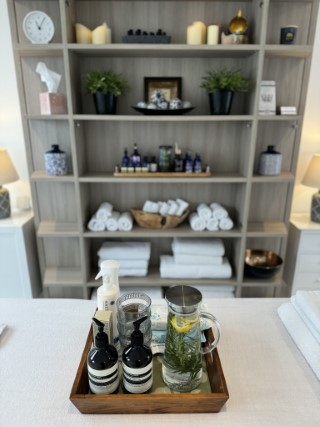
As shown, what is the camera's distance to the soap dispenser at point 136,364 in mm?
739

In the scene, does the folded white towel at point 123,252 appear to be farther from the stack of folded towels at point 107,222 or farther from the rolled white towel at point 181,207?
the rolled white towel at point 181,207

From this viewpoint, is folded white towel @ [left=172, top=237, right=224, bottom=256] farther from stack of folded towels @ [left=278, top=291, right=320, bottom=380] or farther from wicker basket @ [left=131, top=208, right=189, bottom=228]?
stack of folded towels @ [left=278, top=291, right=320, bottom=380]

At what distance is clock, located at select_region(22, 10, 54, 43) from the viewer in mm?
1712

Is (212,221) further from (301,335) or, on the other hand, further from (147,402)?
(147,402)

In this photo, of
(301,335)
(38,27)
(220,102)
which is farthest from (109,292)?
(38,27)

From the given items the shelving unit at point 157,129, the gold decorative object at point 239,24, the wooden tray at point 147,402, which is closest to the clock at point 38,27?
the shelving unit at point 157,129

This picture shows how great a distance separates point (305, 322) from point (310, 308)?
53mm

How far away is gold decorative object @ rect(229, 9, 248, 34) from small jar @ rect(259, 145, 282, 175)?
69 cm

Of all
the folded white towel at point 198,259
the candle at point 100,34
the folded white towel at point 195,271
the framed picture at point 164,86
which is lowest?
the folded white towel at point 195,271

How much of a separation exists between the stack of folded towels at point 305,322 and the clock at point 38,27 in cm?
Result: 183

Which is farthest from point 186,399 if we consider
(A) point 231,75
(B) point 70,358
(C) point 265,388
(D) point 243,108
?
(D) point 243,108

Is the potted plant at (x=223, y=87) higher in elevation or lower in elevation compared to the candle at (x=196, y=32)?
lower

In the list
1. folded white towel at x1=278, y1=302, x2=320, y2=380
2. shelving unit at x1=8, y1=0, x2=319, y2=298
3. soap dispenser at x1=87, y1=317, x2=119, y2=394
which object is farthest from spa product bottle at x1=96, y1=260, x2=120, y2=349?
shelving unit at x1=8, y1=0, x2=319, y2=298

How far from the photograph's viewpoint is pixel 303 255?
2.08 meters
